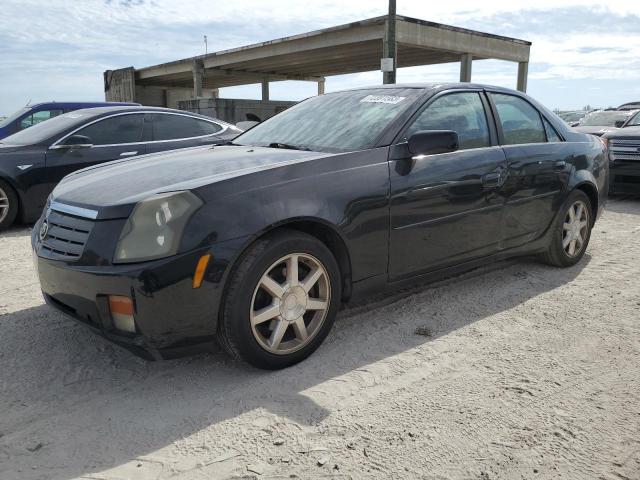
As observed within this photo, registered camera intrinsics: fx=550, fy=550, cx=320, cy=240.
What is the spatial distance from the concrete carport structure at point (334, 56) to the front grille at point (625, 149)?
9599 mm

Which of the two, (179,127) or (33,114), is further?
(33,114)

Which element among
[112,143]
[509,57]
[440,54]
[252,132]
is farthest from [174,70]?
[252,132]

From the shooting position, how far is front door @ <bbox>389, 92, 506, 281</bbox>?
336cm

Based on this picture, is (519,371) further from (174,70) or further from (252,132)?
(174,70)

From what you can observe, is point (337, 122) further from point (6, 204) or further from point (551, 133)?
point (6, 204)

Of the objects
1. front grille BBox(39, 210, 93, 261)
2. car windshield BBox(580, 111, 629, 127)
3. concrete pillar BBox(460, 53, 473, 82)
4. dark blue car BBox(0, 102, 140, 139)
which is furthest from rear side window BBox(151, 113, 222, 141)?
concrete pillar BBox(460, 53, 473, 82)

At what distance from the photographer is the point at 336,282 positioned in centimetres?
306

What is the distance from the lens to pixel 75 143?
6.53 meters

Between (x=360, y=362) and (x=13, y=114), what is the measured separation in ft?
26.6

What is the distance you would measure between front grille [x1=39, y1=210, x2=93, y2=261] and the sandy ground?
636 millimetres

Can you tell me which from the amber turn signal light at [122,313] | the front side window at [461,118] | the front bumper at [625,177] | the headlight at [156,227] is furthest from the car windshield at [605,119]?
the amber turn signal light at [122,313]

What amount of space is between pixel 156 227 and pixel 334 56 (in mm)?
24410

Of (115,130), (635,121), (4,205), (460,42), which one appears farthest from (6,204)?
(460,42)

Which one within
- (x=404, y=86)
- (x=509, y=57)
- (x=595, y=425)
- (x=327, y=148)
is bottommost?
(x=595, y=425)
